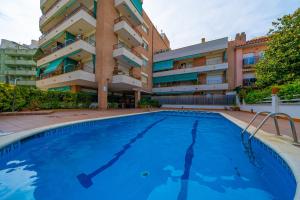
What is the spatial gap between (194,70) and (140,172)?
77.7 ft

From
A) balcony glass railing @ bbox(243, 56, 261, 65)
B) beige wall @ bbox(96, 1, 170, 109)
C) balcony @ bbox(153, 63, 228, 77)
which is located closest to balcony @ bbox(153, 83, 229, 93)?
balcony @ bbox(153, 63, 228, 77)

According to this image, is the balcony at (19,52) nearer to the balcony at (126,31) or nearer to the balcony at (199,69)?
the balcony at (126,31)

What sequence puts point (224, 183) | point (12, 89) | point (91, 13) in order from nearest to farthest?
point (224, 183) → point (12, 89) → point (91, 13)

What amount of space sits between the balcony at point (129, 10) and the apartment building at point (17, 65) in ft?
111

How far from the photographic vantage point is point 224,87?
21781 millimetres

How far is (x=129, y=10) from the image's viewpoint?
18797 millimetres

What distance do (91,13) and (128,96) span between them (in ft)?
44.8

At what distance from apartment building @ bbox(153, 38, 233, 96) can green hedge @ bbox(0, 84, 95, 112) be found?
15796 millimetres

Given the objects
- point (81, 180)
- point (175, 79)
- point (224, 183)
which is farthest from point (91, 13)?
point (224, 183)

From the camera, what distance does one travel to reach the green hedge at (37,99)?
9.55m

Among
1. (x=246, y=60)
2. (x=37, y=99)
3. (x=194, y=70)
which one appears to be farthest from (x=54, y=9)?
(x=246, y=60)

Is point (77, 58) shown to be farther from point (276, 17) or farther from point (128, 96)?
point (276, 17)

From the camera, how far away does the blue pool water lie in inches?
93.0

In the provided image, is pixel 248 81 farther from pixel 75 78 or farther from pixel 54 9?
pixel 54 9
